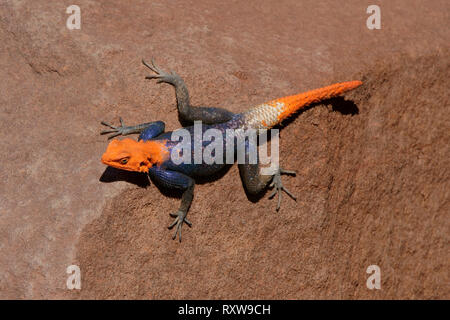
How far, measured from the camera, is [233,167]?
16.9 ft

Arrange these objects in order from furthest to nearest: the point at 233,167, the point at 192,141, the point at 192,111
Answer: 1. the point at 233,167
2. the point at 192,111
3. the point at 192,141

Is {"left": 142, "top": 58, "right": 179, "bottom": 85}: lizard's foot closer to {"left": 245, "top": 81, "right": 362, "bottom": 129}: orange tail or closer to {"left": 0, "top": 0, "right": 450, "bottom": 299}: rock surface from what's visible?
{"left": 0, "top": 0, "right": 450, "bottom": 299}: rock surface

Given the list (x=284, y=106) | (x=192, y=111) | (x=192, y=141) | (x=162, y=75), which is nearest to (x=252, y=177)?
(x=192, y=141)

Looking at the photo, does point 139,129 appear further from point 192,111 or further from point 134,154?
point 192,111

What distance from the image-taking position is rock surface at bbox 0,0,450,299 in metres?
4.62

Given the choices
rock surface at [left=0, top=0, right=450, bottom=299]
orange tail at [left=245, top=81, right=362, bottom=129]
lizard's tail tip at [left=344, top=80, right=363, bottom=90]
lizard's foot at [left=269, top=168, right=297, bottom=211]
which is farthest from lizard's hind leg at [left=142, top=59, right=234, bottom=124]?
lizard's tail tip at [left=344, top=80, right=363, bottom=90]

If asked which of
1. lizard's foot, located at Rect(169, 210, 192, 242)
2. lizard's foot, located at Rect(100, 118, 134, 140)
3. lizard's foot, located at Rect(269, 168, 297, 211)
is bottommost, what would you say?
lizard's foot, located at Rect(169, 210, 192, 242)

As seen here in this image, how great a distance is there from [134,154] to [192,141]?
0.64 meters

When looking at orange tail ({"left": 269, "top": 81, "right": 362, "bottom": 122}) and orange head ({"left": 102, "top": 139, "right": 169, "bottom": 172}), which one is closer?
orange head ({"left": 102, "top": 139, "right": 169, "bottom": 172})

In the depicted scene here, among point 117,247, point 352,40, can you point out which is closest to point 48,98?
point 117,247

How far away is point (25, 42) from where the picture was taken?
5469 millimetres

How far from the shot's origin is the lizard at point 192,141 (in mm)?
4695

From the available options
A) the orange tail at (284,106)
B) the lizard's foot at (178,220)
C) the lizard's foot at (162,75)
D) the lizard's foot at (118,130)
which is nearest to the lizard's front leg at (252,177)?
the orange tail at (284,106)

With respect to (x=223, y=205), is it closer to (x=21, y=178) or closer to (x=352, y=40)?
(x=21, y=178)
